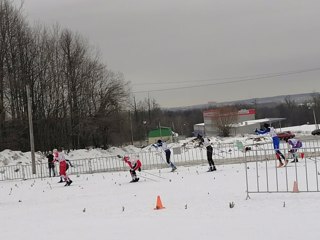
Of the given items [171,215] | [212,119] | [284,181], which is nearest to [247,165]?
[284,181]

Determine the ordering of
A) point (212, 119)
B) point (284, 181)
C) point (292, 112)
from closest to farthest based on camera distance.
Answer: point (284, 181), point (212, 119), point (292, 112)

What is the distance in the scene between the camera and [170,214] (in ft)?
33.8

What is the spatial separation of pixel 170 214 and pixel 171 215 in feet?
0.49

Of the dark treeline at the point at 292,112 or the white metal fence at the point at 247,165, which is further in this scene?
the dark treeline at the point at 292,112

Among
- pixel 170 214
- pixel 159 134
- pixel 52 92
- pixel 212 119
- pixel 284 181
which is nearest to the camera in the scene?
pixel 170 214

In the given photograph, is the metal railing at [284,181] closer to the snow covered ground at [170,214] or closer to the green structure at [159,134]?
the snow covered ground at [170,214]

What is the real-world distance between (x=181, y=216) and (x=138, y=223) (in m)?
1.04

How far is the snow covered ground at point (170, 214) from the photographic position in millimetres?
8047

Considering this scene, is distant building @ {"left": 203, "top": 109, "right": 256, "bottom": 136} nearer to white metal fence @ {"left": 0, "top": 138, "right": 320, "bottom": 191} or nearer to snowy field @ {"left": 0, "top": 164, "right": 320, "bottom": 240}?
white metal fence @ {"left": 0, "top": 138, "right": 320, "bottom": 191}

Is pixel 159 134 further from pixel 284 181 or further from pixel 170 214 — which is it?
pixel 170 214

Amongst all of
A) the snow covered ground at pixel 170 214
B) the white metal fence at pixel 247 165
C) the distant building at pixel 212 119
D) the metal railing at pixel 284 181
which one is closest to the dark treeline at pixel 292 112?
the distant building at pixel 212 119

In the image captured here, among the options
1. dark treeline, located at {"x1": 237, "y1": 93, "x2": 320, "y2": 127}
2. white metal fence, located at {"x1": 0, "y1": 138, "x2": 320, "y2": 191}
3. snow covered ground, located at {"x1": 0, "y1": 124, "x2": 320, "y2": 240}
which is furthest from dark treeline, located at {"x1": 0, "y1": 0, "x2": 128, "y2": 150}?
dark treeline, located at {"x1": 237, "y1": 93, "x2": 320, "y2": 127}

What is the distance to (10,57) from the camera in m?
49.3

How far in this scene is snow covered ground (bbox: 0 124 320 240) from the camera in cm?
805
